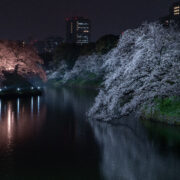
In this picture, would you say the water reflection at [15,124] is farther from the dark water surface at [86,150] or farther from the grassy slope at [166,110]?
the grassy slope at [166,110]

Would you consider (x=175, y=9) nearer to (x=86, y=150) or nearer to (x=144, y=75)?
(x=144, y=75)

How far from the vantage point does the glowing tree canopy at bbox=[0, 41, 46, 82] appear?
46156 mm

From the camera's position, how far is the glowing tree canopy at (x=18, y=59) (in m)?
46.2

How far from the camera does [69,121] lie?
22297 mm

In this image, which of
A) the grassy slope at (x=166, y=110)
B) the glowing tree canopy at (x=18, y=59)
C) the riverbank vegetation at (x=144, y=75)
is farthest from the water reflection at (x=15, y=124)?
the glowing tree canopy at (x=18, y=59)

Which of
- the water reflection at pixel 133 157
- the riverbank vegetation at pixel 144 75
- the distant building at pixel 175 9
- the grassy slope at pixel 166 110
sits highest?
the distant building at pixel 175 9

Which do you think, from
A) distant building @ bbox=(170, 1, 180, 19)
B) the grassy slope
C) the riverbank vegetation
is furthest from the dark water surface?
distant building @ bbox=(170, 1, 180, 19)

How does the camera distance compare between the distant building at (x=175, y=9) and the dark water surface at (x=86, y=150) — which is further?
the distant building at (x=175, y=9)

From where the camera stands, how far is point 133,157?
1328 cm

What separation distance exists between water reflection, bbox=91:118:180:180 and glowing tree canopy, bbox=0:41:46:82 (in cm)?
3125

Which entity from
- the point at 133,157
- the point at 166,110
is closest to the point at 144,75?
the point at 166,110

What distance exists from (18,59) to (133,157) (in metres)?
39.5

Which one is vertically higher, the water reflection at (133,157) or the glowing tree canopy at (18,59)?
the glowing tree canopy at (18,59)

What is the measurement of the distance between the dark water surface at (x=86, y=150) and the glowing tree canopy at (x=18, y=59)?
2523 centimetres
